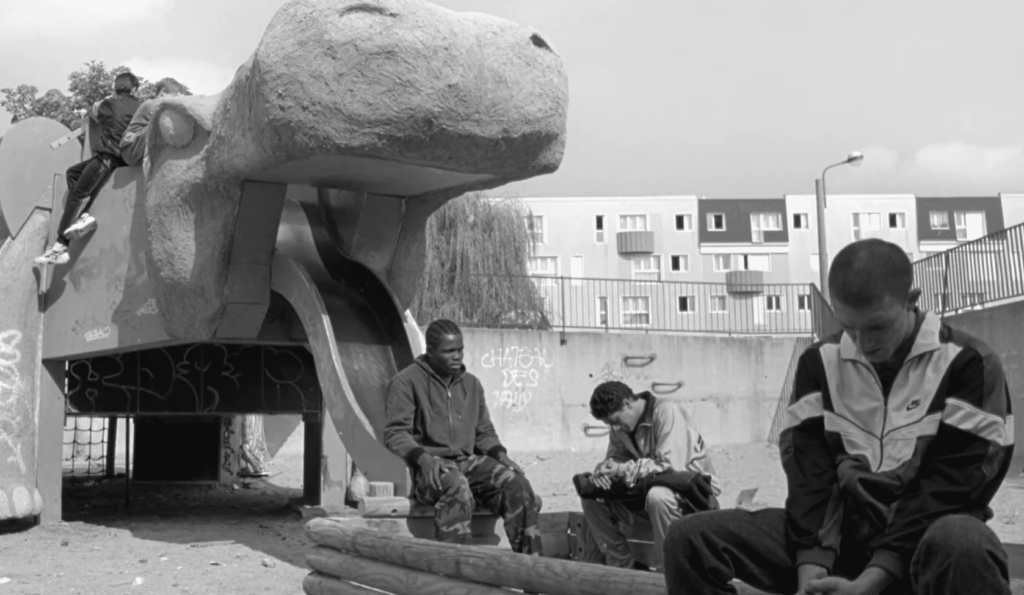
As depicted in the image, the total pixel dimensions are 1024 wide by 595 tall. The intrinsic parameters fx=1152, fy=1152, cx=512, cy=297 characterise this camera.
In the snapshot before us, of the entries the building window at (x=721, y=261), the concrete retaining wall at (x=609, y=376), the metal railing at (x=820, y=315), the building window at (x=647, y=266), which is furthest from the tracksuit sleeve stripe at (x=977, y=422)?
the building window at (x=721, y=261)

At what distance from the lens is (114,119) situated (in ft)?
34.8

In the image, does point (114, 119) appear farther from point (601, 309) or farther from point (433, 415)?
point (601, 309)

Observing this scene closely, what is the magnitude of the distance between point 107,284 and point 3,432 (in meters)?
1.64

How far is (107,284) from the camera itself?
34.1ft

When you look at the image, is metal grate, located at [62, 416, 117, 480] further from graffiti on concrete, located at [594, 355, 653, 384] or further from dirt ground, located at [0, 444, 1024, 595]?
graffiti on concrete, located at [594, 355, 653, 384]

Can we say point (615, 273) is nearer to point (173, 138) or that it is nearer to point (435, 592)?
point (173, 138)

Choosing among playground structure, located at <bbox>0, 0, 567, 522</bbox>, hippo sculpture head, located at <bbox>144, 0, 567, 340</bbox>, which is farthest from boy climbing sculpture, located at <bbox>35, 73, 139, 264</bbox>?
hippo sculpture head, located at <bbox>144, 0, 567, 340</bbox>

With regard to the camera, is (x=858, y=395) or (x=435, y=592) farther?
(x=435, y=592)

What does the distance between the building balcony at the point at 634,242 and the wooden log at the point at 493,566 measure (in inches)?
1671

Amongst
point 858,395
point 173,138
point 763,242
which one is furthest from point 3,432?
point 763,242

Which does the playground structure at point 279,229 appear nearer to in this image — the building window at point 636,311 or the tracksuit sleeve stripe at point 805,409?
the tracksuit sleeve stripe at point 805,409

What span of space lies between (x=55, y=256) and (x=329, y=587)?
5.54 metres

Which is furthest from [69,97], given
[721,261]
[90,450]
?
[721,261]

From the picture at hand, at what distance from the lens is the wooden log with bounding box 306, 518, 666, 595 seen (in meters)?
4.21
